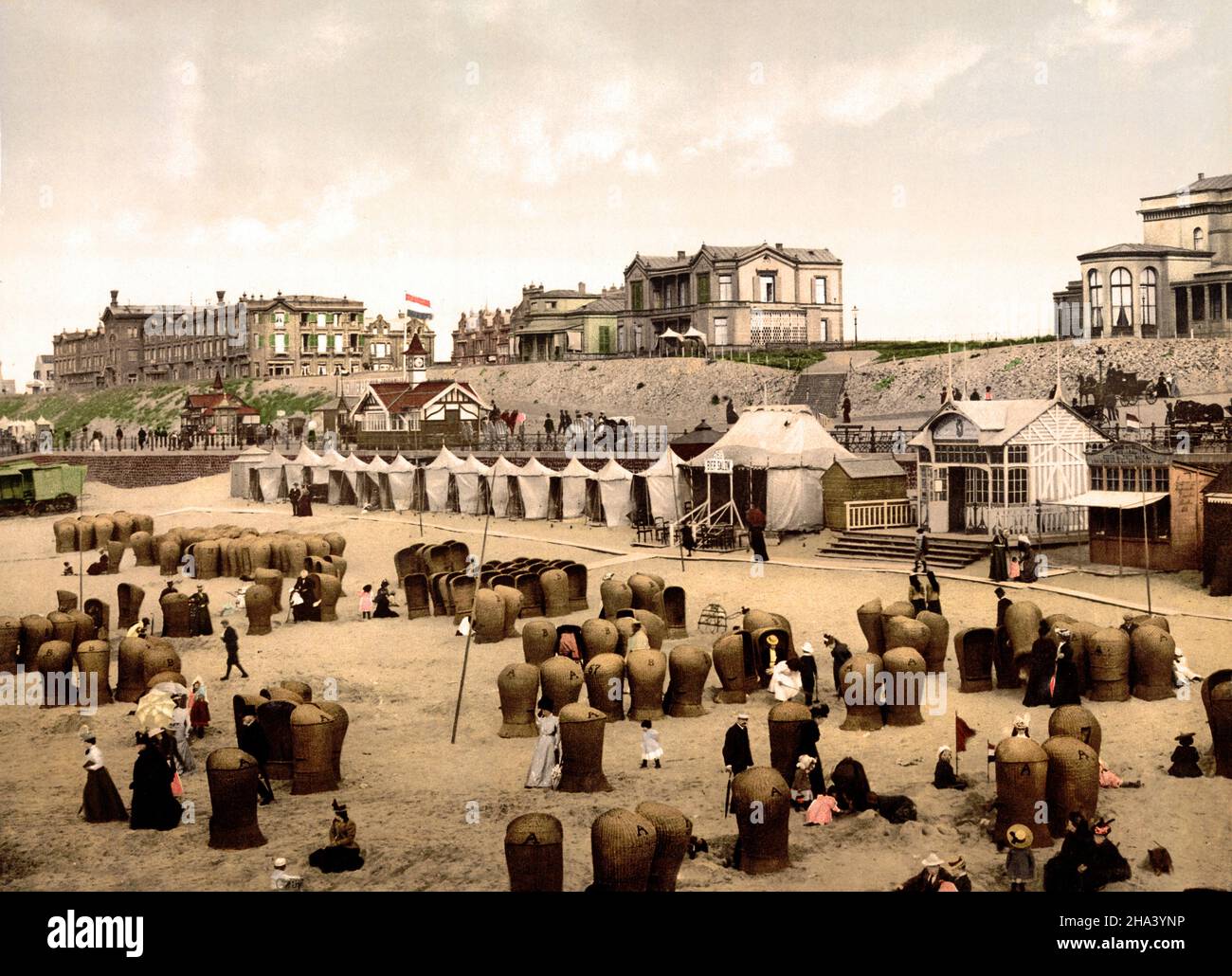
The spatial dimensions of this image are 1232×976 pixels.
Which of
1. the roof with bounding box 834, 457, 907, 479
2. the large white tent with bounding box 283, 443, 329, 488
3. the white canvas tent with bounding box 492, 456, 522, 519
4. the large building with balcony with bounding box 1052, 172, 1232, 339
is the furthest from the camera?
the large white tent with bounding box 283, 443, 329, 488

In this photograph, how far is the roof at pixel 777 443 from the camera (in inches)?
1433

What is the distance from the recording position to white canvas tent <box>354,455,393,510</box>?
48.6 meters

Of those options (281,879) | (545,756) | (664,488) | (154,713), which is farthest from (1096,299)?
(281,879)

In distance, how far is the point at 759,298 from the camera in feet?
253

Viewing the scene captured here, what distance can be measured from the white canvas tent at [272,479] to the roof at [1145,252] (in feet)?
113

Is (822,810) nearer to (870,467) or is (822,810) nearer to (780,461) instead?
(870,467)

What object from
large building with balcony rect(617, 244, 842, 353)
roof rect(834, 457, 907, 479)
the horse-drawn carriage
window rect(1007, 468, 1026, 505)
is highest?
large building with balcony rect(617, 244, 842, 353)

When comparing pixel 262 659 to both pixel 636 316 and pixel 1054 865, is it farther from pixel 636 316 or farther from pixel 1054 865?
pixel 636 316

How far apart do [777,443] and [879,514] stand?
3937mm

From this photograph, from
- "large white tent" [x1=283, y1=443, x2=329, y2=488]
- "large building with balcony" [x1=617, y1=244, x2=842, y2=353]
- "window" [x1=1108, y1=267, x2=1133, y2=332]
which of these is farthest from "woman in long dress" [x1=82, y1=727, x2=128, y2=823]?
"large building with balcony" [x1=617, y1=244, x2=842, y2=353]

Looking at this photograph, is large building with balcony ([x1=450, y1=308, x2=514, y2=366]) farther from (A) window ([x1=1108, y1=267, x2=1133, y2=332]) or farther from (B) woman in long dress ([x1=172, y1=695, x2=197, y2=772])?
(B) woman in long dress ([x1=172, y1=695, x2=197, y2=772])

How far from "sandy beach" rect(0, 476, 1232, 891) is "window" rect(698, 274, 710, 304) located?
162 feet
